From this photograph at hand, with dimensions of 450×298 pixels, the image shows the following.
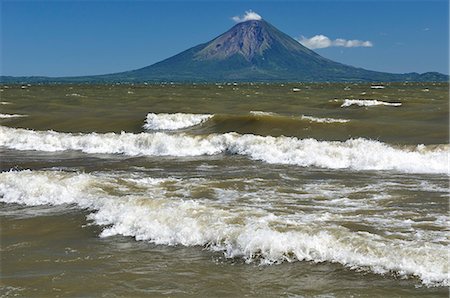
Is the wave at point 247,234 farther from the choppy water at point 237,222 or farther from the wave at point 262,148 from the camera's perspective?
the wave at point 262,148

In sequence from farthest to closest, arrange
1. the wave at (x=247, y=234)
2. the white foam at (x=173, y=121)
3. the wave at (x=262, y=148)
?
1. the white foam at (x=173, y=121)
2. the wave at (x=262, y=148)
3. the wave at (x=247, y=234)

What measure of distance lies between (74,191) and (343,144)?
452 inches

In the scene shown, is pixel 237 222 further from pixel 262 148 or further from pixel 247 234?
pixel 262 148

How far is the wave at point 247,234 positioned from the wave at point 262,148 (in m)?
8.84

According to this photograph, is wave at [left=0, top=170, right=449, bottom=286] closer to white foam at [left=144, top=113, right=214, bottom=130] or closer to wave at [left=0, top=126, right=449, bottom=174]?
wave at [left=0, top=126, right=449, bottom=174]

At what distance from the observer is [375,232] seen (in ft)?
34.0

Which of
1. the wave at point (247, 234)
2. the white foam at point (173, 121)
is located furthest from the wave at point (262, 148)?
the wave at point (247, 234)

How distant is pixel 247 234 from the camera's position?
9883mm

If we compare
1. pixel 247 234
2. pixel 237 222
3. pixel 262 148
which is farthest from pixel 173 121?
pixel 247 234

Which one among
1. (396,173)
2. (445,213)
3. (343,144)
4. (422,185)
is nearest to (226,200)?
(445,213)

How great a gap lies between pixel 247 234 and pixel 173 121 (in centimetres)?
2660

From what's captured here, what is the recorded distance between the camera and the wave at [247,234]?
8.58m

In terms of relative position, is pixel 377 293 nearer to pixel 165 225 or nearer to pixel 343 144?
pixel 165 225

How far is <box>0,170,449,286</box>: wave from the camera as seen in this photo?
28.1ft
